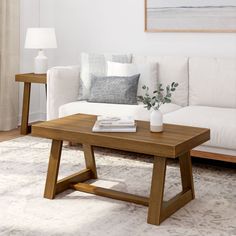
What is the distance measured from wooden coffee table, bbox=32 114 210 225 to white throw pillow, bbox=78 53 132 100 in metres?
1.22

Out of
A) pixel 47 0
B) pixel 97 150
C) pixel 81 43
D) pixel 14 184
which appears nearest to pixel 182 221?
pixel 14 184

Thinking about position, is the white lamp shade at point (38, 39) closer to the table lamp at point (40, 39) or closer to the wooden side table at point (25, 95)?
the table lamp at point (40, 39)

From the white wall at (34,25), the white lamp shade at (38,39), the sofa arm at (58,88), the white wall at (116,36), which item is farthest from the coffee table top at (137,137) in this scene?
the white wall at (34,25)

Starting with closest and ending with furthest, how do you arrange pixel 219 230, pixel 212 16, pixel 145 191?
pixel 219 230, pixel 145 191, pixel 212 16

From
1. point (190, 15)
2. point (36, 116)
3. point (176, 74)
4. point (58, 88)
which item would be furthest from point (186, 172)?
point (36, 116)

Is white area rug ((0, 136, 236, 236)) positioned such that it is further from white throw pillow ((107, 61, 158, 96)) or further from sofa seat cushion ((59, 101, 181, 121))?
white throw pillow ((107, 61, 158, 96))

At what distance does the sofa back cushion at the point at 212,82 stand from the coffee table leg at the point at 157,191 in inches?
66.3

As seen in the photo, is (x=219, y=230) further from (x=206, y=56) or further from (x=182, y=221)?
(x=206, y=56)

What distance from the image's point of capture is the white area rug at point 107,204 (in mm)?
2625

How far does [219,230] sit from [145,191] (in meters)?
0.74

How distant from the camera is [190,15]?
462cm

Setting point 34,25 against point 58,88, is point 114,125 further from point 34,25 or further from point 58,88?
point 34,25

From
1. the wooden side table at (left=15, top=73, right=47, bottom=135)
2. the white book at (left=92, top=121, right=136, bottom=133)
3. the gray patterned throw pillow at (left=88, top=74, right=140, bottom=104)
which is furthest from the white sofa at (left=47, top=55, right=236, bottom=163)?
the white book at (left=92, top=121, right=136, bottom=133)

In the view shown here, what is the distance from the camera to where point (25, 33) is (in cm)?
545
